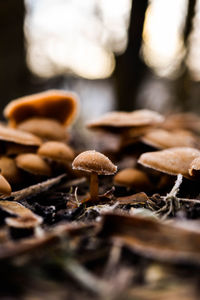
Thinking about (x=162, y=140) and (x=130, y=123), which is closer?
(x=162, y=140)

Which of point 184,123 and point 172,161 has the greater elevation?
point 172,161

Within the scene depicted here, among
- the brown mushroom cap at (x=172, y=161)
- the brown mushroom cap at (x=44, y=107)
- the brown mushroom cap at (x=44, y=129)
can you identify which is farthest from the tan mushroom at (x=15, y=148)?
the brown mushroom cap at (x=172, y=161)

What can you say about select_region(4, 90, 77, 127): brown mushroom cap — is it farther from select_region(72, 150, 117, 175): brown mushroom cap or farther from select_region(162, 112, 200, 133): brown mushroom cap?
select_region(72, 150, 117, 175): brown mushroom cap

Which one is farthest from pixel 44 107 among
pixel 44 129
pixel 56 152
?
pixel 56 152

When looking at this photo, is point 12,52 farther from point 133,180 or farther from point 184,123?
point 133,180

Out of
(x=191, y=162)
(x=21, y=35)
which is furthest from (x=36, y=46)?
(x=191, y=162)

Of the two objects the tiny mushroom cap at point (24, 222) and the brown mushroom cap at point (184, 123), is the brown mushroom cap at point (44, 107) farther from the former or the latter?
the tiny mushroom cap at point (24, 222)
